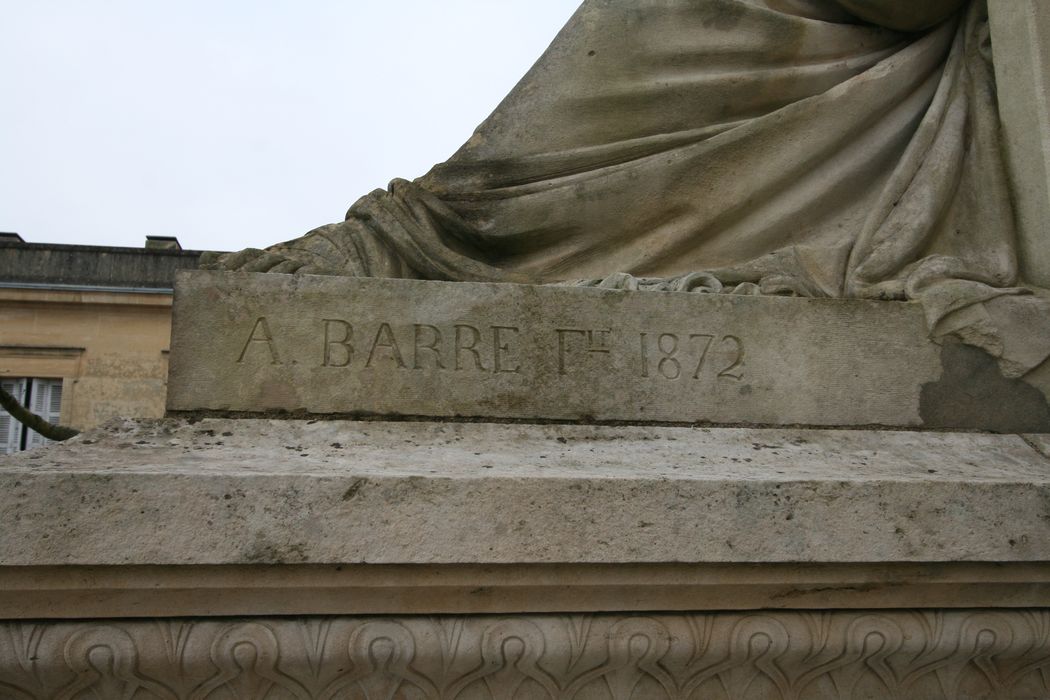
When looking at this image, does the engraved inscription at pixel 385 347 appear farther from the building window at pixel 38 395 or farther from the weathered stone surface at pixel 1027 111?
the building window at pixel 38 395

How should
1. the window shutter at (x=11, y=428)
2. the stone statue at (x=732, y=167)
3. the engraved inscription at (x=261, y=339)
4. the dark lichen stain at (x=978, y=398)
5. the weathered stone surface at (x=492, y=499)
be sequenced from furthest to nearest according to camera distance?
the window shutter at (x=11, y=428) → the stone statue at (x=732, y=167) → the dark lichen stain at (x=978, y=398) → the engraved inscription at (x=261, y=339) → the weathered stone surface at (x=492, y=499)

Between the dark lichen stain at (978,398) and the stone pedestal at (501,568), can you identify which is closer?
the stone pedestal at (501,568)

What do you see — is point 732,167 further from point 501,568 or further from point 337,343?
point 501,568

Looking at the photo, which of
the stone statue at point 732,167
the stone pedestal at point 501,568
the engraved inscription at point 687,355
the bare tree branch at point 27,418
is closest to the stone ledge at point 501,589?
the stone pedestal at point 501,568

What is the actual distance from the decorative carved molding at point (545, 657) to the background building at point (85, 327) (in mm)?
15827

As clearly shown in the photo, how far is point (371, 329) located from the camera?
2.82m

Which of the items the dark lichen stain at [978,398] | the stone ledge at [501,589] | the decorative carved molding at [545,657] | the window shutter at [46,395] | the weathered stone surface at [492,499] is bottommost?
the decorative carved molding at [545,657]

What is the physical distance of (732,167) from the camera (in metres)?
3.53

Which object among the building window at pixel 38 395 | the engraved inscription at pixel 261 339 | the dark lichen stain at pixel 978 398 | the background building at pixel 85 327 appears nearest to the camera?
the engraved inscription at pixel 261 339

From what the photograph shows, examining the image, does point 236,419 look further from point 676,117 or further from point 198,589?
point 676,117

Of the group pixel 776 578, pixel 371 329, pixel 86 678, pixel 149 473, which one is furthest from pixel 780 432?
pixel 86 678

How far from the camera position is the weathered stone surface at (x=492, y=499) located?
7.39 ft

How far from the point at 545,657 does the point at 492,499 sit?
36 cm

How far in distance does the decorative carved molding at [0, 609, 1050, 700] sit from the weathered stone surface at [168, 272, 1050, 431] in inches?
23.5
